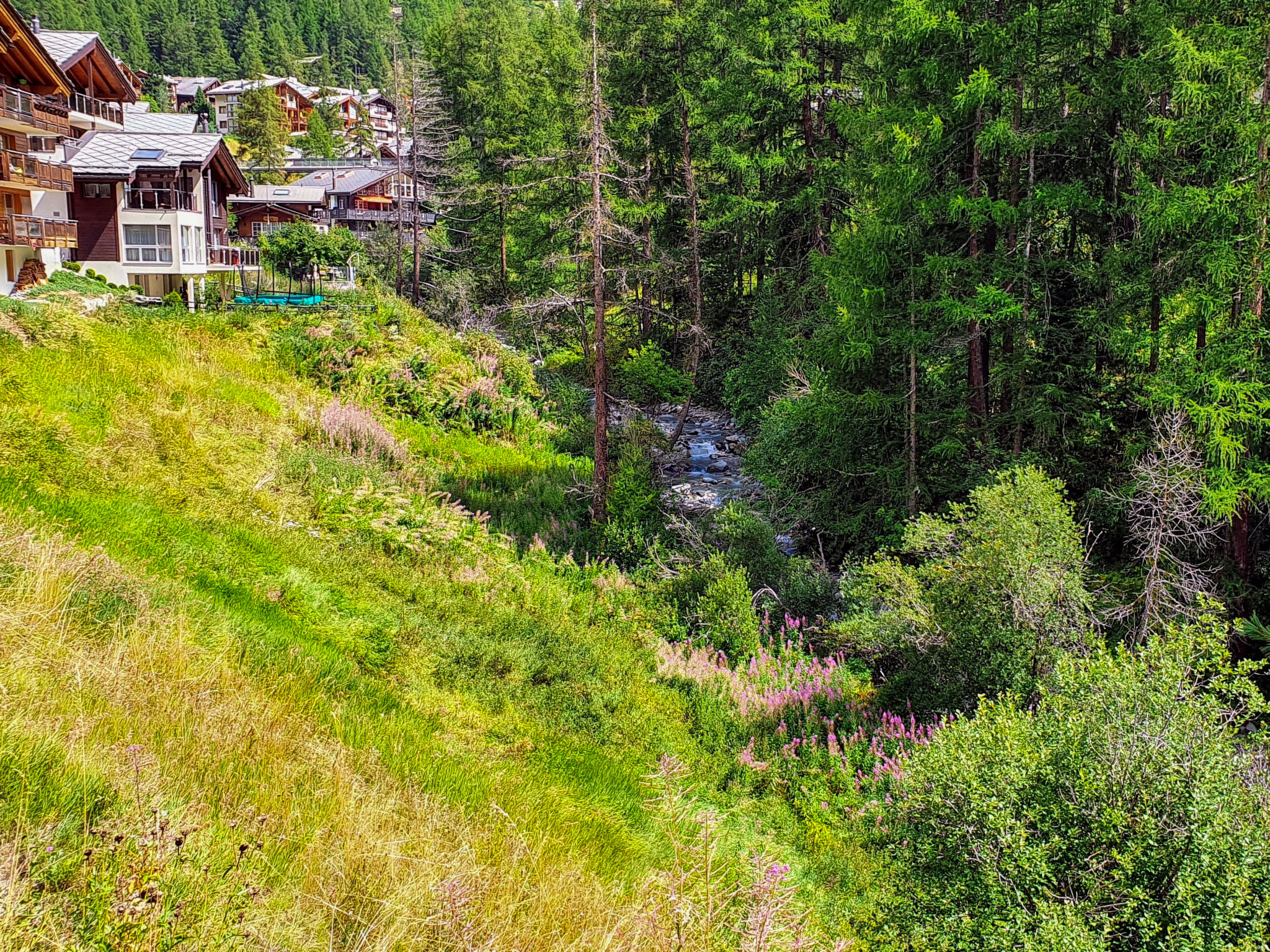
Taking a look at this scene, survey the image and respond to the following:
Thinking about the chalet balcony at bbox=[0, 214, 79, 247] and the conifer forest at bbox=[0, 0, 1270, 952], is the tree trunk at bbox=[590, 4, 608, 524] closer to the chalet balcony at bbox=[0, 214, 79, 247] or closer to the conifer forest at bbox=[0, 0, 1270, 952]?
the conifer forest at bbox=[0, 0, 1270, 952]

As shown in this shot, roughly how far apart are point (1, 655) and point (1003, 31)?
18.1 m

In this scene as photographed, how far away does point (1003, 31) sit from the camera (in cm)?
1659

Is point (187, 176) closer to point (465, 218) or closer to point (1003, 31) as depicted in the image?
point (465, 218)

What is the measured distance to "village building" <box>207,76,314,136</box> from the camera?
123062 millimetres

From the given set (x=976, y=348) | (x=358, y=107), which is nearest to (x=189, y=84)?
(x=358, y=107)

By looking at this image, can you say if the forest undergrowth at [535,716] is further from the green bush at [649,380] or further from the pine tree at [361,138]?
the pine tree at [361,138]

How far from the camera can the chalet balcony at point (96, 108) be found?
39.8 meters

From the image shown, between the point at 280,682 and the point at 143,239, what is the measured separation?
3718 centimetres

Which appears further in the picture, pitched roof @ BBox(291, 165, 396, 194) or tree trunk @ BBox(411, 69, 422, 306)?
pitched roof @ BBox(291, 165, 396, 194)

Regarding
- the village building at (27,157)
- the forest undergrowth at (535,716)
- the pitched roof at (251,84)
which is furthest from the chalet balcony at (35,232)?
the pitched roof at (251,84)

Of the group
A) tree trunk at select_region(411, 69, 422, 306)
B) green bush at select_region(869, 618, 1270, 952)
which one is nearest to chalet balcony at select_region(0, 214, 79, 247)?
tree trunk at select_region(411, 69, 422, 306)

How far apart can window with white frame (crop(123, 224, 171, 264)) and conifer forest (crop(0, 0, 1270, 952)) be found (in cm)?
855

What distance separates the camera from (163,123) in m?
45.9

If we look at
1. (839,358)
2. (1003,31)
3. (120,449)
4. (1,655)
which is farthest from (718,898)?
(1003,31)
